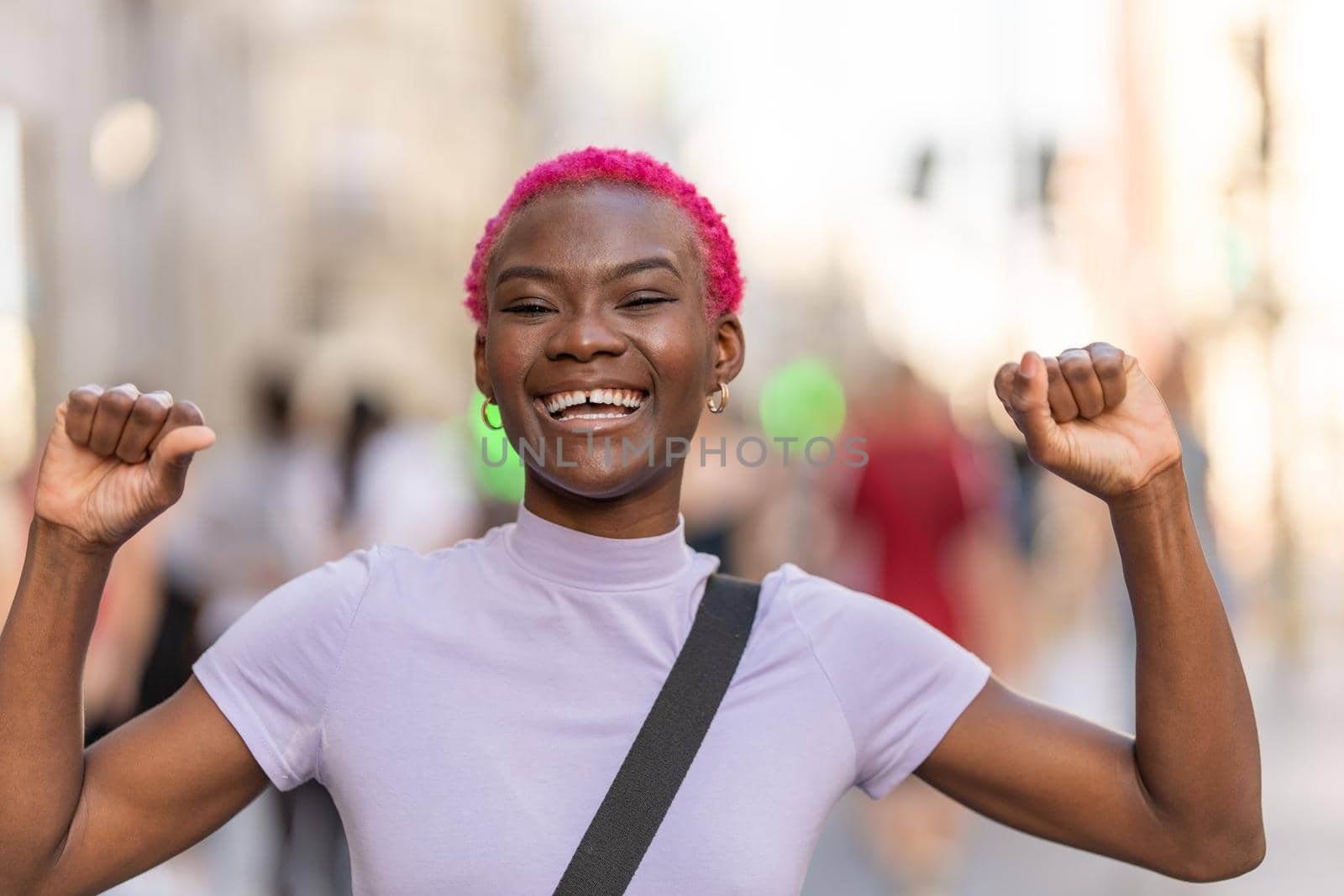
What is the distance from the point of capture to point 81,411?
2.14 m

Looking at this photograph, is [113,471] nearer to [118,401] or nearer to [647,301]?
[118,401]

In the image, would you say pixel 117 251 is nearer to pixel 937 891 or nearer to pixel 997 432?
pixel 997 432

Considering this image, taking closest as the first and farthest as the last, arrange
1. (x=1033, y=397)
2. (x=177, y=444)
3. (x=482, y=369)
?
1. (x=177, y=444)
2. (x=1033, y=397)
3. (x=482, y=369)

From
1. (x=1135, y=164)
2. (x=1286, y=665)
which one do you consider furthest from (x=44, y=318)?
(x=1135, y=164)

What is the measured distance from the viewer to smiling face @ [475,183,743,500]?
241 centimetres

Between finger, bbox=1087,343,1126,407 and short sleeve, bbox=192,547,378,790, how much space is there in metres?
1.09

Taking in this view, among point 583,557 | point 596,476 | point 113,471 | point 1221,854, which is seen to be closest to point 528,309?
point 596,476

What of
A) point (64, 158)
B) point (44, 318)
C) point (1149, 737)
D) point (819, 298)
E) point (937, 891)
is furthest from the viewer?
point (819, 298)

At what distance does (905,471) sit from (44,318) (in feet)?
22.3

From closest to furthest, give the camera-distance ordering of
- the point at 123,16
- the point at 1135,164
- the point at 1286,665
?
the point at 1286,665, the point at 123,16, the point at 1135,164

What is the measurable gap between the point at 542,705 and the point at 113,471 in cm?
65

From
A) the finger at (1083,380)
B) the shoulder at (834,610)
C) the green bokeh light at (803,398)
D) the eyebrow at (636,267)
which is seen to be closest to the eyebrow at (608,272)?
the eyebrow at (636,267)

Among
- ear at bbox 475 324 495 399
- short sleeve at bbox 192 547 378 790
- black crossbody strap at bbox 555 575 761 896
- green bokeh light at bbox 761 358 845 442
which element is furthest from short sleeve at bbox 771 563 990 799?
green bokeh light at bbox 761 358 845 442

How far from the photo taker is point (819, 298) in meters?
60.0
